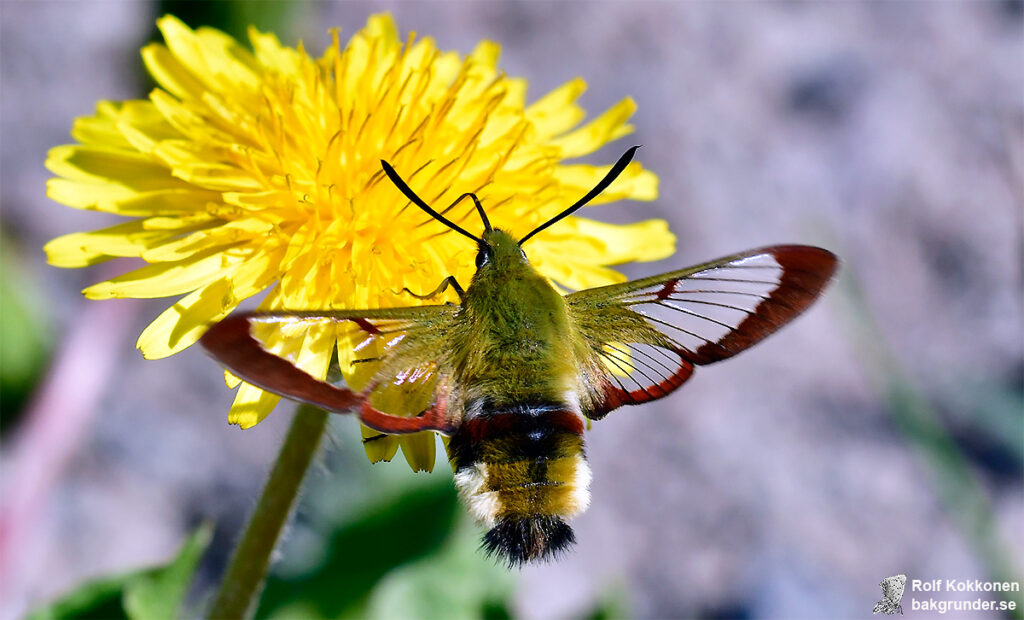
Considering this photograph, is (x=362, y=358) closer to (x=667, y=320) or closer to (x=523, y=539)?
(x=523, y=539)

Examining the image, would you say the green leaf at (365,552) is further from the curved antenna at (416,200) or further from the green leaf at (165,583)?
the curved antenna at (416,200)

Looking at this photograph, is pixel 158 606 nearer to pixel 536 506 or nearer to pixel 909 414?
pixel 536 506

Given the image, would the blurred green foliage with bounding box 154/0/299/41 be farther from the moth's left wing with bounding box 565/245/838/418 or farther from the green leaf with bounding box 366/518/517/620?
the moth's left wing with bounding box 565/245/838/418

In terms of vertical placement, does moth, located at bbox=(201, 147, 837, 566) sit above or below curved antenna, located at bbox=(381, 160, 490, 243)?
below

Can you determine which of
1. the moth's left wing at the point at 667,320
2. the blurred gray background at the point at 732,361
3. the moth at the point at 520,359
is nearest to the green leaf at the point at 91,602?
the blurred gray background at the point at 732,361

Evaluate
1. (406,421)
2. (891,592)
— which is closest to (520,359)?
(406,421)

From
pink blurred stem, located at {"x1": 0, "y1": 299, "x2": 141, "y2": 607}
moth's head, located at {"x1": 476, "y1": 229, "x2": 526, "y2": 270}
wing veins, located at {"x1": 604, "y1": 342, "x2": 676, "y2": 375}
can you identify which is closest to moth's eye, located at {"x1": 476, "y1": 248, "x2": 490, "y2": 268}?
moth's head, located at {"x1": 476, "y1": 229, "x2": 526, "y2": 270}
